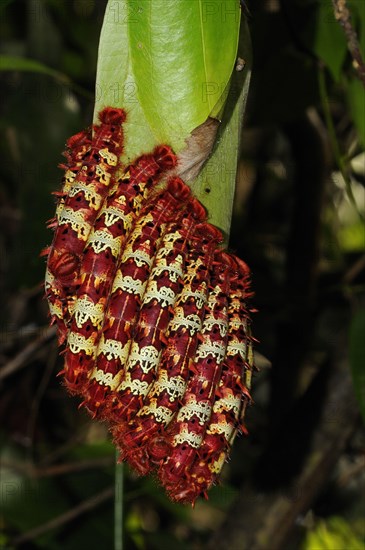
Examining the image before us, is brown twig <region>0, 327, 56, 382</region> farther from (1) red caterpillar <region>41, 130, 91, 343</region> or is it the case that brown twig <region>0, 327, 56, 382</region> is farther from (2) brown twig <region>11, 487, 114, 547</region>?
(1) red caterpillar <region>41, 130, 91, 343</region>

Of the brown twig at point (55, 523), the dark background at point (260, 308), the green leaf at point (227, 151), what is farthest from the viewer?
the brown twig at point (55, 523)

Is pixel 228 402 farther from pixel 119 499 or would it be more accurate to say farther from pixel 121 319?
pixel 119 499

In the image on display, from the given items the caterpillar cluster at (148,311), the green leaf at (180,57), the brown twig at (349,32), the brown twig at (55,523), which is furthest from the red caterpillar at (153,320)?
the brown twig at (55,523)

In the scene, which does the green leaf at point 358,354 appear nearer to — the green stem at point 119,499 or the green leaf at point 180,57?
the green stem at point 119,499

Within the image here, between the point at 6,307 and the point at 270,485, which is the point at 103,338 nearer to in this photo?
the point at 270,485

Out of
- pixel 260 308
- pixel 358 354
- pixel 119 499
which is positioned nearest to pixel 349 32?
pixel 358 354

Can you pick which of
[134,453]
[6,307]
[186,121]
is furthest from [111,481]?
[186,121]
